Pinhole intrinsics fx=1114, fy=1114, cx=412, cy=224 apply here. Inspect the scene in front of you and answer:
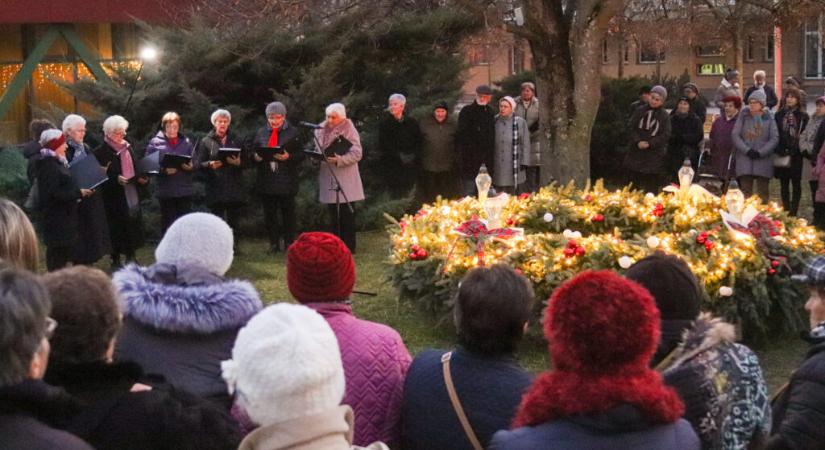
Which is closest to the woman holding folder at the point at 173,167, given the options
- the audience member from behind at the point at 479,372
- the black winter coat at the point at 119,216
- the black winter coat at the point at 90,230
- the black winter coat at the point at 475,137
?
the black winter coat at the point at 119,216

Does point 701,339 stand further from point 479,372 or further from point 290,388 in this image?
point 290,388

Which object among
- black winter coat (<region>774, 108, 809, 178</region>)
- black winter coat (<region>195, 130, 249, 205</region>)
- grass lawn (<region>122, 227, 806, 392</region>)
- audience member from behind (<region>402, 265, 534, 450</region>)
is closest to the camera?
audience member from behind (<region>402, 265, 534, 450</region>)

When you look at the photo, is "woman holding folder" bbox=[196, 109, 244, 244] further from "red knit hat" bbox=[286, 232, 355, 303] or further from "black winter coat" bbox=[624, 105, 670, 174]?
"red knit hat" bbox=[286, 232, 355, 303]

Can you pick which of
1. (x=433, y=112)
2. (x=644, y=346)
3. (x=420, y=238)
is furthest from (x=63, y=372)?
(x=433, y=112)

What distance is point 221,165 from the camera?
1350cm

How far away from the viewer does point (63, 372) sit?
11.3 ft

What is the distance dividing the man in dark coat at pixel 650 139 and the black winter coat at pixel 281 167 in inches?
187

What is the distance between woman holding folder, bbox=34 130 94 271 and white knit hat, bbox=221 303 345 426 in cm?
844

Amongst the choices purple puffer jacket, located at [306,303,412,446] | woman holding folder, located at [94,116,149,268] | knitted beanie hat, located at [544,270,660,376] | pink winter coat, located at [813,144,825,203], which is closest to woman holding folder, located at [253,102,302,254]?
woman holding folder, located at [94,116,149,268]

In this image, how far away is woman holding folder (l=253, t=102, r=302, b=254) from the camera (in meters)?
13.5

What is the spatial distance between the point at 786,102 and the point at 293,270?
12055mm

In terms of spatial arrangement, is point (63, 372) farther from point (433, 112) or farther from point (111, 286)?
point (433, 112)

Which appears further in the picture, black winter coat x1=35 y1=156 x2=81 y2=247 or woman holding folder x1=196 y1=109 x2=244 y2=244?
woman holding folder x1=196 y1=109 x2=244 y2=244

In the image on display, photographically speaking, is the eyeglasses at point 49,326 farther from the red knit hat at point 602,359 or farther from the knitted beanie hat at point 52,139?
the knitted beanie hat at point 52,139
